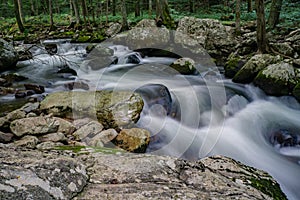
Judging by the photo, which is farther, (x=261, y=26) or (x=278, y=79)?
(x=261, y=26)

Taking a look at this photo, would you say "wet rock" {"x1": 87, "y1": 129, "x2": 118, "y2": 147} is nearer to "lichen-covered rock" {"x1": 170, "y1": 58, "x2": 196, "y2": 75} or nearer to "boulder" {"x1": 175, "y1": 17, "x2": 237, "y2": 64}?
"lichen-covered rock" {"x1": 170, "y1": 58, "x2": 196, "y2": 75}

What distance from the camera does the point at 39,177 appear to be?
4.74 feet

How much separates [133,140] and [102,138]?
0.51 metres

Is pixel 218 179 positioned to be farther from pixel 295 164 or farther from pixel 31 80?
pixel 31 80

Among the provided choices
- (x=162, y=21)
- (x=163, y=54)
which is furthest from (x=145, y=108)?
(x=162, y=21)

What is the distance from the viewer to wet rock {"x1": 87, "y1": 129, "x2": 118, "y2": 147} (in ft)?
12.1

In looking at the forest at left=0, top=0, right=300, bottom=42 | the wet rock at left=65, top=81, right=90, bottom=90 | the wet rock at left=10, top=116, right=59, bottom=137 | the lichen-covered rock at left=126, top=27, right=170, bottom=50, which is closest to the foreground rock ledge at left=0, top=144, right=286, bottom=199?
the wet rock at left=10, top=116, right=59, bottom=137

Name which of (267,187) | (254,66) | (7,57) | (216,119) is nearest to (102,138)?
(267,187)

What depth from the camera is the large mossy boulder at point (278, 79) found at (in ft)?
19.2

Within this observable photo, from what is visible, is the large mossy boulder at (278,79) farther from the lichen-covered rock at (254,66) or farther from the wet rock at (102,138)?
the wet rock at (102,138)

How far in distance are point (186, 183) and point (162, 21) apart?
12.3 m

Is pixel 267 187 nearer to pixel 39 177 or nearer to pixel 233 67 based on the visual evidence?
pixel 39 177

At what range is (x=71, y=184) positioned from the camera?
1501 millimetres

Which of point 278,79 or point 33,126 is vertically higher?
point 278,79
